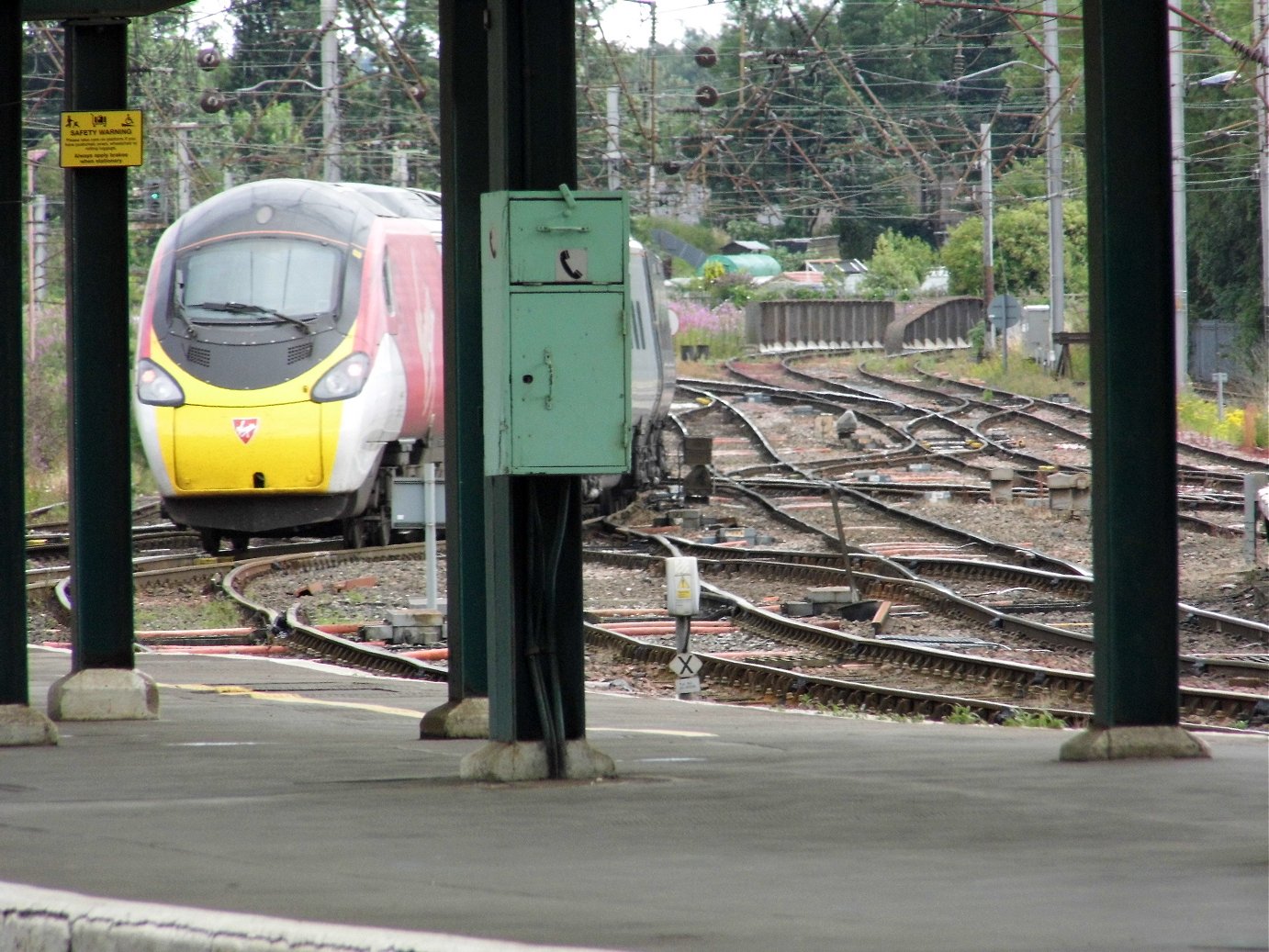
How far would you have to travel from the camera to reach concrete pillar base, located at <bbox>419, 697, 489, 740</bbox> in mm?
7977

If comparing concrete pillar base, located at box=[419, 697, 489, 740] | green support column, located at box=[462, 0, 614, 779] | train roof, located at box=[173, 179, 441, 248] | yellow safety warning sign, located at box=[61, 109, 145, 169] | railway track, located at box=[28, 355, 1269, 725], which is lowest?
railway track, located at box=[28, 355, 1269, 725]

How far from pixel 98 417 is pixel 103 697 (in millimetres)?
1339

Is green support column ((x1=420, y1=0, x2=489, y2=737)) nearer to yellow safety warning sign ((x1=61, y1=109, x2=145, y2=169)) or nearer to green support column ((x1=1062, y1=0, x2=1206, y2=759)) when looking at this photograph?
yellow safety warning sign ((x1=61, y1=109, x2=145, y2=169))

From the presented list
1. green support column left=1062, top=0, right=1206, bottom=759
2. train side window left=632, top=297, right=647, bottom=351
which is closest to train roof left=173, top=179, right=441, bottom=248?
train side window left=632, top=297, right=647, bottom=351

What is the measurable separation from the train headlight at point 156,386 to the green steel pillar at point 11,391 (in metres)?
9.05

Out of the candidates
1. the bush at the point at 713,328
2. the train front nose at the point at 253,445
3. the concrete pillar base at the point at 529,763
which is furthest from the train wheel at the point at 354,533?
the bush at the point at 713,328

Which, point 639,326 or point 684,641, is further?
point 639,326

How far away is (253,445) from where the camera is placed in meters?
16.2

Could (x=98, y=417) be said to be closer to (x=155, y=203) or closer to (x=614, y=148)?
(x=614, y=148)

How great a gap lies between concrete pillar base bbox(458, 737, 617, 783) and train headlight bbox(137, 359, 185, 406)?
35.6ft

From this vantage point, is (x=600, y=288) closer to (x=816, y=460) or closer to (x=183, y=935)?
(x=183, y=935)

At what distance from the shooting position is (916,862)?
15.1 ft

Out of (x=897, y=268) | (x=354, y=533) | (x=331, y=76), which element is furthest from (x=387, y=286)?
(x=897, y=268)

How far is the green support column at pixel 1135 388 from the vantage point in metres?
6.61
